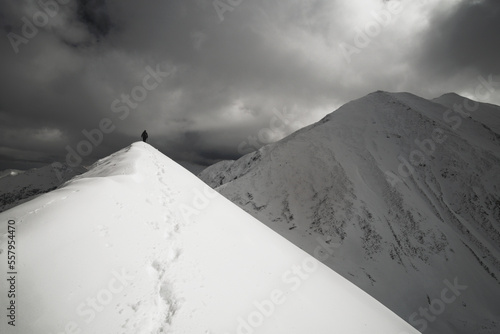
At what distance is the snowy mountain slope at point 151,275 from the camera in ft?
12.7

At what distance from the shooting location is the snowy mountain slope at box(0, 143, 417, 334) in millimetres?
3873

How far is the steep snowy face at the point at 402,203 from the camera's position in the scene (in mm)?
26391

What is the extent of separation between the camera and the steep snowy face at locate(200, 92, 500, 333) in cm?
2639

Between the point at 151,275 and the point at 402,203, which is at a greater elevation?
the point at 402,203

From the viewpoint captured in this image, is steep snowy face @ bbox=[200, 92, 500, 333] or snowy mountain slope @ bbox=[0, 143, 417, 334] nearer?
snowy mountain slope @ bbox=[0, 143, 417, 334]

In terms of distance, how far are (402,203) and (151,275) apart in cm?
4193

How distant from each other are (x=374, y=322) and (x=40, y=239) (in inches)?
375

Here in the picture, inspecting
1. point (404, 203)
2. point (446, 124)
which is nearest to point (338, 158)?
point (404, 203)

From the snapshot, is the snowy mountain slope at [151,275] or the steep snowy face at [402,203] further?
the steep snowy face at [402,203]

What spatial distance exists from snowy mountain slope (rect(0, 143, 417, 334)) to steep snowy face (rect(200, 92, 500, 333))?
22486 millimetres

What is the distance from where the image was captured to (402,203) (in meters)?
35.9

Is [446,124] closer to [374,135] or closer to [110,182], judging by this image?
[374,135]

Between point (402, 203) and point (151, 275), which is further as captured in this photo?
point (402, 203)

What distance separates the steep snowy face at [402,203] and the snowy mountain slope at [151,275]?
73.8 feet
